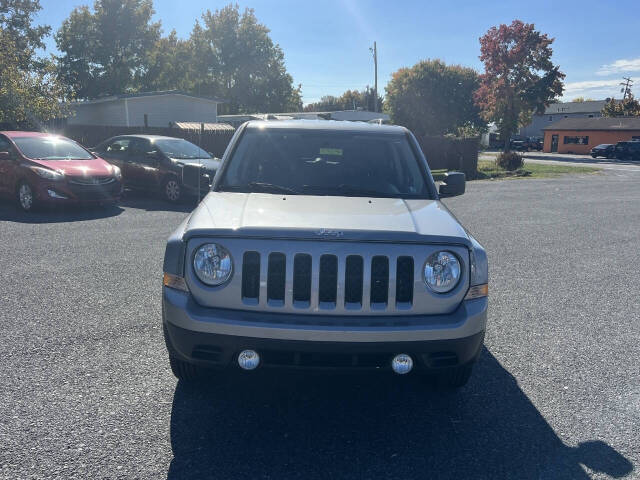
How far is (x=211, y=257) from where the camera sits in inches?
130

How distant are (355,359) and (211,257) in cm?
99

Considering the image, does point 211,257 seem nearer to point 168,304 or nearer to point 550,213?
point 168,304

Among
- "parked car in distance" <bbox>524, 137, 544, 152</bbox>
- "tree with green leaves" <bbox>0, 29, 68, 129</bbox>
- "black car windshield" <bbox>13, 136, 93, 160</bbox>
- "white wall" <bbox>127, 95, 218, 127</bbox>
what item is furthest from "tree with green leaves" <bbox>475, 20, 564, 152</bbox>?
"black car windshield" <bbox>13, 136, 93, 160</bbox>

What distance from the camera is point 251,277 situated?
127 inches

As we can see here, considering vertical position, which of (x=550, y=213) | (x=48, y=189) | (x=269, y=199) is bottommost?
(x=550, y=213)

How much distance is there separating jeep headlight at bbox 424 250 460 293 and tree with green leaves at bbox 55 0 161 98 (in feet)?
190

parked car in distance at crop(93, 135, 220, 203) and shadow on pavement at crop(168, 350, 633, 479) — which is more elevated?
parked car in distance at crop(93, 135, 220, 203)

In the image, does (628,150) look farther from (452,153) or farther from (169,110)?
(169,110)

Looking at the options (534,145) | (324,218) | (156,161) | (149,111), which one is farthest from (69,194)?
(534,145)

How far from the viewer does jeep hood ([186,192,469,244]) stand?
3.26m

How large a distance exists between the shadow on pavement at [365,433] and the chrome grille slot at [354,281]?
55 centimetres

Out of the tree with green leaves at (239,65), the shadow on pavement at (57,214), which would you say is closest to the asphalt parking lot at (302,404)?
the shadow on pavement at (57,214)

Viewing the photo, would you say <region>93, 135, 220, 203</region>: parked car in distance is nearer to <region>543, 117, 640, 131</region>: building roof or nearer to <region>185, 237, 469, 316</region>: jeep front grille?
<region>185, 237, 469, 316</region>: jeep front grille

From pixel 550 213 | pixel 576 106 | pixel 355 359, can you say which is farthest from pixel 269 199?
pixel 576 106
